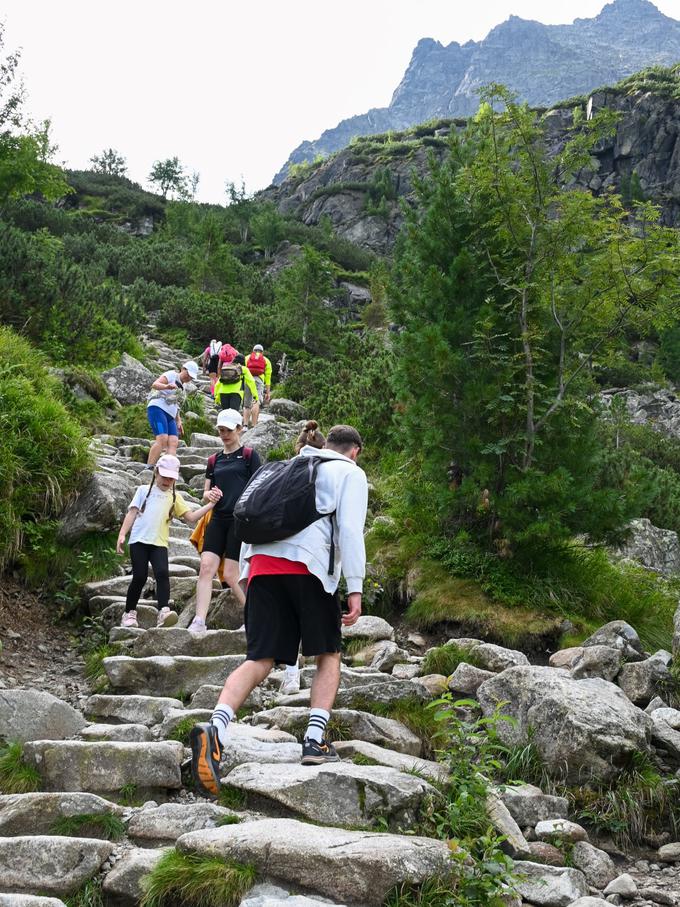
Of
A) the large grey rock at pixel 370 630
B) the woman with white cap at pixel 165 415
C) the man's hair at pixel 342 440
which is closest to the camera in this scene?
the man's hair at pixel 342 440

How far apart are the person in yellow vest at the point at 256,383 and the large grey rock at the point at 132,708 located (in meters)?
8.63

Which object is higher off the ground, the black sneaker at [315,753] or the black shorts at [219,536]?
the black shorts at [219,536]

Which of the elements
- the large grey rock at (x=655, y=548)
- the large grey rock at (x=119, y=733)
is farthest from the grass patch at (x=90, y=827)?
the large grey rock at (x=655, y=548)

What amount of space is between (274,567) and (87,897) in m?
1.68

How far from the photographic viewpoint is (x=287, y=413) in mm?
17797

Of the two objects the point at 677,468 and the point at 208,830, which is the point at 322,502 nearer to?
the point at 208,830

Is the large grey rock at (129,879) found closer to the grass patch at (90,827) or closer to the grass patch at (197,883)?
the grass patch at (197,883)

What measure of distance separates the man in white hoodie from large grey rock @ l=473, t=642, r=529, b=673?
2601mm

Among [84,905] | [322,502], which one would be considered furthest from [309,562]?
[84,905]

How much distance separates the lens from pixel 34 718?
4.59 meters

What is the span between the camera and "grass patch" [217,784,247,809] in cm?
382

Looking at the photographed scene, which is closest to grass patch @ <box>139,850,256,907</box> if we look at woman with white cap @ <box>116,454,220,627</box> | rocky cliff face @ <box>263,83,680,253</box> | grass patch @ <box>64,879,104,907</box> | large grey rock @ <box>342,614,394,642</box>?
grass patch @ <box>64,879,104,907</box>

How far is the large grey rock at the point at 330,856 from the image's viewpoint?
302 centimetres

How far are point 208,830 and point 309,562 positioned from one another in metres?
1.32
